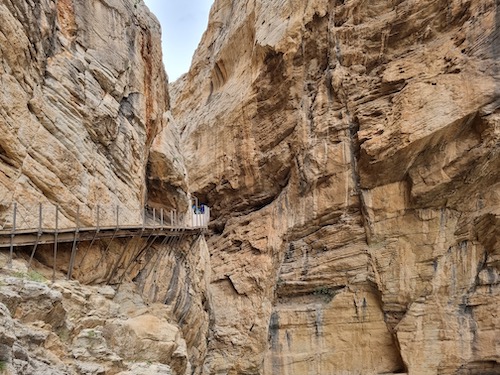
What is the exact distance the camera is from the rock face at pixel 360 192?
1559 cm

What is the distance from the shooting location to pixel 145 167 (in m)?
14.8

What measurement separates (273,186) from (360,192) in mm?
4857

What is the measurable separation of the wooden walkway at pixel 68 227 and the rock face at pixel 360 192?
24.3 ft

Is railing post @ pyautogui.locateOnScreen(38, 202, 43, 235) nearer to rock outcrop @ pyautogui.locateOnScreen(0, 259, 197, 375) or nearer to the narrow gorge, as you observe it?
the narrow gorge

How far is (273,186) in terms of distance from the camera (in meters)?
21.5

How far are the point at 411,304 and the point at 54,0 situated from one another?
1510cm

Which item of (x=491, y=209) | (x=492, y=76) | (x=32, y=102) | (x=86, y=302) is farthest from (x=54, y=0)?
(x=491, y=209)

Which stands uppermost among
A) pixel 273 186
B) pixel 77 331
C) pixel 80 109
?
pixel 273 186

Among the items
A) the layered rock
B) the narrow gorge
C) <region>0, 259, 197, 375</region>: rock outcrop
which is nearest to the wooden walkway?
the narrow gorge

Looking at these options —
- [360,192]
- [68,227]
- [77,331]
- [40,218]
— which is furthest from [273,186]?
[77,331]

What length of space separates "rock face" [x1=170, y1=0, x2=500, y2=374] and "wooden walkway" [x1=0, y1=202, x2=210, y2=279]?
24.3 feet

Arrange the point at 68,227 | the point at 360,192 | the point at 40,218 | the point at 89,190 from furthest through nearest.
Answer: the point at 360,192 < the point at 89,190 < the point at 68,227 < the point at 40,218

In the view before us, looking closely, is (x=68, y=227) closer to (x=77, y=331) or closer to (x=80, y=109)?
(x=77, y=331)

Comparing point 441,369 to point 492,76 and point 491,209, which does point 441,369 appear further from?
point 492,76
